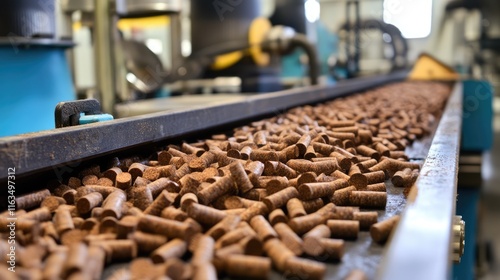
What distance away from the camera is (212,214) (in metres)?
1.05

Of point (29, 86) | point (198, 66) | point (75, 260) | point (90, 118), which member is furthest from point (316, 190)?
point (198, 66)

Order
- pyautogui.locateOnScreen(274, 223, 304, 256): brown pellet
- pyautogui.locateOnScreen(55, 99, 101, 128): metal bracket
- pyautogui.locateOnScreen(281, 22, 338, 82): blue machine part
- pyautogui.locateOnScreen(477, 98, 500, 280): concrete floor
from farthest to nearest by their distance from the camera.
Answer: pyautogui.locateOnScreen(281, 22, 338, 82): blue machine part < pyautogui.locateOnScreen(477, 98, 500, 280): concrete floor < pyautogui.locateOnScreen(55, 99, 101, 128): metal bracket < pyautogui.locateOnScreen(274, 223, 304, 256): brown pellet

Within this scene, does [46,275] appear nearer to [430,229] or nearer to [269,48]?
[430,229]

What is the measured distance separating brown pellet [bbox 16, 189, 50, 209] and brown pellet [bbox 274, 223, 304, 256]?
0.60 metres

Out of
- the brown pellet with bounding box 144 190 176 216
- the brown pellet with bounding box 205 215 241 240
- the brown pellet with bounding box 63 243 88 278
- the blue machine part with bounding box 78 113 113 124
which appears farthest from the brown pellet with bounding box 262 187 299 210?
the blue machine part with bounding box 78 113 113 124

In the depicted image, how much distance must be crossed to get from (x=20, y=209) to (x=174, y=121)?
875mm

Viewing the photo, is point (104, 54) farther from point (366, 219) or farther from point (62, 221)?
point (366, 219)

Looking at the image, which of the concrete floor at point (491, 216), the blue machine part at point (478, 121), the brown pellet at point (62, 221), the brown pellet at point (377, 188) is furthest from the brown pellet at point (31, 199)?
the blue machine part at point (478, 121)

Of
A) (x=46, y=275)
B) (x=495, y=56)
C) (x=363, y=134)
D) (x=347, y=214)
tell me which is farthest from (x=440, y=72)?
(x=46, y=275)

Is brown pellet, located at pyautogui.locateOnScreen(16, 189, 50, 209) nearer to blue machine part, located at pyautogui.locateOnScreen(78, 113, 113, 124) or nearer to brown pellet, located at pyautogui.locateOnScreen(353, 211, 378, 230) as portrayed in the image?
blue machine part, located at pyautogui.locateOnScreen(78, 113, 113, 124)

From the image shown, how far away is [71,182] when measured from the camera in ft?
4.44

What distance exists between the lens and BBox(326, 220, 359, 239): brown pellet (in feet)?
3.37

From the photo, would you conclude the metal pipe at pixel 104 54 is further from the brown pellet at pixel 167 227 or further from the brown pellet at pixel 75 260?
the brown pellet at pixel 75 260

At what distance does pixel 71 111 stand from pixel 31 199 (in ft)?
1.64
